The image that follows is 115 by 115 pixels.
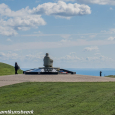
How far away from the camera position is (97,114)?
9.32 meters

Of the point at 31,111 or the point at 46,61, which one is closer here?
the point at 31,111

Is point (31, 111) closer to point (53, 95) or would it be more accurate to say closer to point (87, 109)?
point (87, 109)

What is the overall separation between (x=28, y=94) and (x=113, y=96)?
5.23 metres

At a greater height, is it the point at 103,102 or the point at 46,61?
the point at 46,61

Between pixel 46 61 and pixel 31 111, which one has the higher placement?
pixel 46 61

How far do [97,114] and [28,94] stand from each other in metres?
6.29

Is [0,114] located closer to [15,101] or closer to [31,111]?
[31,111]

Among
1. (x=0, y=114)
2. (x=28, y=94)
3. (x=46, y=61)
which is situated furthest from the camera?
(x=46, y=61)

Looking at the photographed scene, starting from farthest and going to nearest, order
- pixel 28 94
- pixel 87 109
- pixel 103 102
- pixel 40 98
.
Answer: pixel 28 94 → pixel 40 98 → pixel 103 102 → pixel 87 109

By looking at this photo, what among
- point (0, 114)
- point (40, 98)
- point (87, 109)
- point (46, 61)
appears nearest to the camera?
point (0, 114)

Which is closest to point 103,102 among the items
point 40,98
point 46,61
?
point 40,98

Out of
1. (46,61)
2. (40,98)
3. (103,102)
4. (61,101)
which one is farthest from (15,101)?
(46,61)

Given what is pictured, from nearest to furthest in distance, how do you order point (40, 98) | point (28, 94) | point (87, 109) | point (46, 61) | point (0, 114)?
point (0, 114)
point (87, 109)
point (40, 98)
point (28, 94)
point (46, 61)

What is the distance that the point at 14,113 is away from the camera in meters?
9.34
